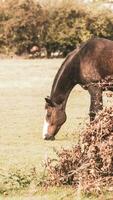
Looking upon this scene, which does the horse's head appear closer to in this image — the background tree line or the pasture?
the pasture

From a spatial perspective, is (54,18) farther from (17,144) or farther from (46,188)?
(46,188)

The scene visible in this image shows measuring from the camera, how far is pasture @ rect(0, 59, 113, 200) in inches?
416

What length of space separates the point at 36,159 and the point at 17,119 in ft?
21.5

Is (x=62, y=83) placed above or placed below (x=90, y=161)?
above

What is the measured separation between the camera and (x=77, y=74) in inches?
599

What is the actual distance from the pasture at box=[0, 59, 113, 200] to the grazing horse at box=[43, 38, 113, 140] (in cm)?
39

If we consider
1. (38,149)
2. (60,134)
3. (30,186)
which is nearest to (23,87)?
(60,134)

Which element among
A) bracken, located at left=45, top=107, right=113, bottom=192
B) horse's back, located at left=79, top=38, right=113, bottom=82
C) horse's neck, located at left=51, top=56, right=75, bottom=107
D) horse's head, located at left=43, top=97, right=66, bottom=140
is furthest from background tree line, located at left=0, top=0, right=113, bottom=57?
bracken, located at left=45, top=107, right=113, bottom=192

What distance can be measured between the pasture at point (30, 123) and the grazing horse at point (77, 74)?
1.29 feet

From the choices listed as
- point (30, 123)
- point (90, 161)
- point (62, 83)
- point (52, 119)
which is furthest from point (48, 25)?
point (90, 161)

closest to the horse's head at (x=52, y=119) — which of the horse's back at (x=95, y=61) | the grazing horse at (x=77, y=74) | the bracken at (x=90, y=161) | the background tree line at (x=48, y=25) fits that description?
the grazing horse at (x=77, y=74)

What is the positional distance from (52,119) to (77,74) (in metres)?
1.18

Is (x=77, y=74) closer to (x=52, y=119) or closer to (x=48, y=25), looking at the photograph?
(x=52, y=119)

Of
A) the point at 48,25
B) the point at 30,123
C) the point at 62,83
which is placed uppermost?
the point at 48,25
